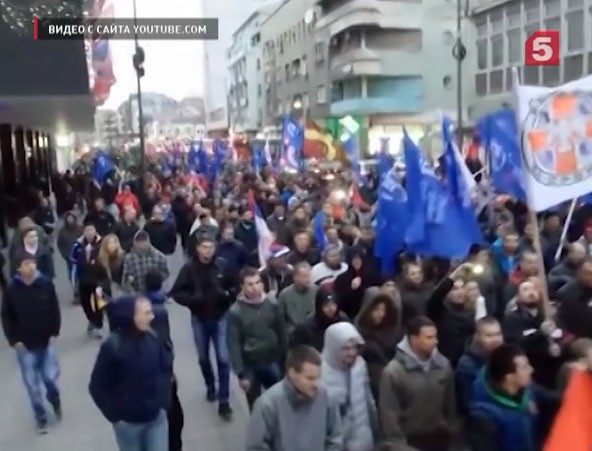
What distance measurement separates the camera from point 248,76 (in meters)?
96.4

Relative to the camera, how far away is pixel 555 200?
665 centimetres

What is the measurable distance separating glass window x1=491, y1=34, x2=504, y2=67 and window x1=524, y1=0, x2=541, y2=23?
9.34 ft

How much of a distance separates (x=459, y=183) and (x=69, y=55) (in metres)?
8.19

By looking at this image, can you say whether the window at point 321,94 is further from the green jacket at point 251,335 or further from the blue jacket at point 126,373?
the blue jacket at point 126,373

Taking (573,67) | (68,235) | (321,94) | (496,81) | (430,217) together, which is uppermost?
(321,94)

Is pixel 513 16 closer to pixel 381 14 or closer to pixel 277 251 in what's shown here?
pixel 381 14

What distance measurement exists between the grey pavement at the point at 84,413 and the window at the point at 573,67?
24.1m

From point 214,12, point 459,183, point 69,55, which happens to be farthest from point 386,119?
point 214,12

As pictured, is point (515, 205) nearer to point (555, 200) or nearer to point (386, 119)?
point (555, 200)

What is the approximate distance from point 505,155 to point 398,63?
133 feet

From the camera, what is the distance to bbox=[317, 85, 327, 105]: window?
195 ft

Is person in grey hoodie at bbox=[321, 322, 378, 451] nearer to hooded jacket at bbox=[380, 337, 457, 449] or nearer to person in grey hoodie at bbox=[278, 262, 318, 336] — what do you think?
hooded jacket at bbox=[380, 337, 457, 449]

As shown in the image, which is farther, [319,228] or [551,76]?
[551,76]

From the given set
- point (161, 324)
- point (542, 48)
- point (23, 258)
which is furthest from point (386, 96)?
point (161, 324)
